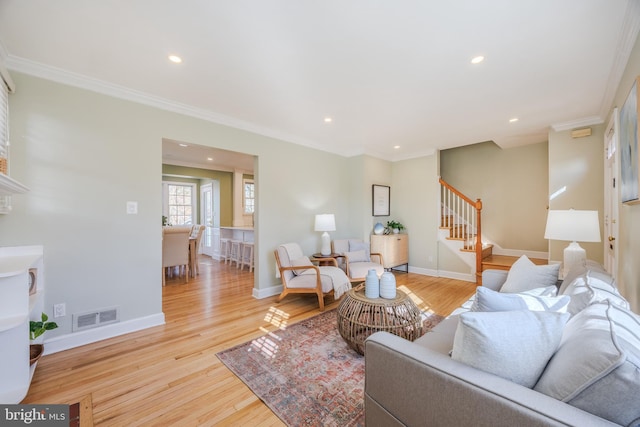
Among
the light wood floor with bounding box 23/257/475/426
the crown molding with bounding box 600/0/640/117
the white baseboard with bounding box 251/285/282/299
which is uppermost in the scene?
the crown molding with bounding box 600/0/640/117

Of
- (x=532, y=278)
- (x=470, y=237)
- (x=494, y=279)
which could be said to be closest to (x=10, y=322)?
(x=532, y=278)

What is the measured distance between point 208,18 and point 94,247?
2.36 metres

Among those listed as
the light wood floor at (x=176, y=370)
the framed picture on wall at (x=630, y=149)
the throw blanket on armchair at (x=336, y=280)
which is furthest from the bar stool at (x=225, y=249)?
the framed picture on wall at (x=630, y=149)

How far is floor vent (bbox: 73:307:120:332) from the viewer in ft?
8.05

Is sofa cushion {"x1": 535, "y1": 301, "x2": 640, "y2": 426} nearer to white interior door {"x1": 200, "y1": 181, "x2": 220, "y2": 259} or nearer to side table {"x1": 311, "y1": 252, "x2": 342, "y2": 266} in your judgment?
side table {"x1": 311, "y1": 252, "x2": 342, "y2": 266}

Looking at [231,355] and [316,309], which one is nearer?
[231,355]

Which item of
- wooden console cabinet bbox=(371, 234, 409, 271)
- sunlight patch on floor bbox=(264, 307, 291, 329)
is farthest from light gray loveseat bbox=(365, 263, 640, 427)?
wooden console cabinet bbox=(371, 234, 409, 271)

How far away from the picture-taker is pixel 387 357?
112 cm

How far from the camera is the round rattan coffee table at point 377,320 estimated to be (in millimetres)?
2084

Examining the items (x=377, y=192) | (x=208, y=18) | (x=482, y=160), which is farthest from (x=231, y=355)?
(x=482, y=160)

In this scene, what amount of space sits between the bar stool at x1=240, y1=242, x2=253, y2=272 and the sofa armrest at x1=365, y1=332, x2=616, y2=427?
4.72m

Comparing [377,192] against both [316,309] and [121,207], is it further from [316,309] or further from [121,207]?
[121,207]

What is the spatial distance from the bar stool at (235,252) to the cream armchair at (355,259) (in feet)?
8.44

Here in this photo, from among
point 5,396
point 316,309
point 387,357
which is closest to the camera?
point 387,357
